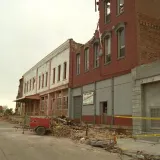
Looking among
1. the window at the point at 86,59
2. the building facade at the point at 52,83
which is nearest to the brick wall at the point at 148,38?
the window at the point at 86,59

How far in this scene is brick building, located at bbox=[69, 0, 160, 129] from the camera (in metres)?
19.1

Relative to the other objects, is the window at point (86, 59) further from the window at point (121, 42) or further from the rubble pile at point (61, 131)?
the rubble pile at point (61, 131)

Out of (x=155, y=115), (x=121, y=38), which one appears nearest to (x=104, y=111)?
(x=121, y=38)

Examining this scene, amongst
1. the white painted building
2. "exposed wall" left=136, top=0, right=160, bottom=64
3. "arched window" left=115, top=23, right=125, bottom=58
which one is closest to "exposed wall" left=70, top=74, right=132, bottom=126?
"arched window" left=115, top=23, right=125, bottom=58

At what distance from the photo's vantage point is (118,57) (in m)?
21.0

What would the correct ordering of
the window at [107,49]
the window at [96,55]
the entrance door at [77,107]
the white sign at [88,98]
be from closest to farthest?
the window at [107,49], the white sign at [88,98], the window at [96,55], the entrance door at [77,107]

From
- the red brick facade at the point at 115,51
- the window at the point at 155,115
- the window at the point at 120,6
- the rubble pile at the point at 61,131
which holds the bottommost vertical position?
the rubble pile at the point at 61,131

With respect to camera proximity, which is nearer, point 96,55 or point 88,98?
point 96,55

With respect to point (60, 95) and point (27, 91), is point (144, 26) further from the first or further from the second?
point (27, 91)

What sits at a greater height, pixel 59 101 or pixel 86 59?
pixel 86 59

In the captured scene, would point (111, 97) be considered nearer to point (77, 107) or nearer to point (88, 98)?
point (88, 98)

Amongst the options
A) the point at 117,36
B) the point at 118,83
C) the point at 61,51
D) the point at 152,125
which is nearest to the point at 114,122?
the point at 118,83

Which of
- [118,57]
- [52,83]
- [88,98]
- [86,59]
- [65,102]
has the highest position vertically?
[86,59]

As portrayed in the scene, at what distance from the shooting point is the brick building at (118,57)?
1912 centimetres
